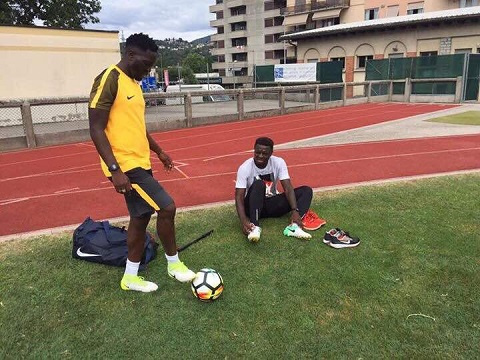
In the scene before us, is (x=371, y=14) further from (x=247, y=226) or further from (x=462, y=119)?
(x=247, y=226)

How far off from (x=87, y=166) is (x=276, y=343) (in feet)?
25.5

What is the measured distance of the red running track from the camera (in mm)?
6203

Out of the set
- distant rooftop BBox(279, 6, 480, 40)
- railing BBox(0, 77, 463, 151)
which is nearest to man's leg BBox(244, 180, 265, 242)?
railing BBox(0, 77, 463, 151)

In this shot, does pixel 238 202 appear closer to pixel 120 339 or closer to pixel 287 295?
pixel 287 295

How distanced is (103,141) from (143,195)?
517mm

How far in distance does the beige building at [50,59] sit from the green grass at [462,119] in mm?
17361

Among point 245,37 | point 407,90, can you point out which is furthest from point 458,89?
point 245,37

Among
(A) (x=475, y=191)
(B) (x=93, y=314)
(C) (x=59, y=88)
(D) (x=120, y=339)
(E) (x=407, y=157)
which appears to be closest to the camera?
(D) (x=120, y=339)

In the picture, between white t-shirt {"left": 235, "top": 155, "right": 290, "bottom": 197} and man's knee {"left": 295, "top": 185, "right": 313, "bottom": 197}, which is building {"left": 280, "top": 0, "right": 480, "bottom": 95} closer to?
man's knee {"left": 295, "top": 185, "right": 313, "bottom": 197}

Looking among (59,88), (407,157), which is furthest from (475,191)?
(59,88)

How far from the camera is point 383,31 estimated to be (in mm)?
34219

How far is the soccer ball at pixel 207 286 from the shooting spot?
10.8 feet

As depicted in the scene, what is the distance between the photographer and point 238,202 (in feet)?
14.9

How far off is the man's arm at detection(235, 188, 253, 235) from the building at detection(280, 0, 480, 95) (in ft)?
98.1
